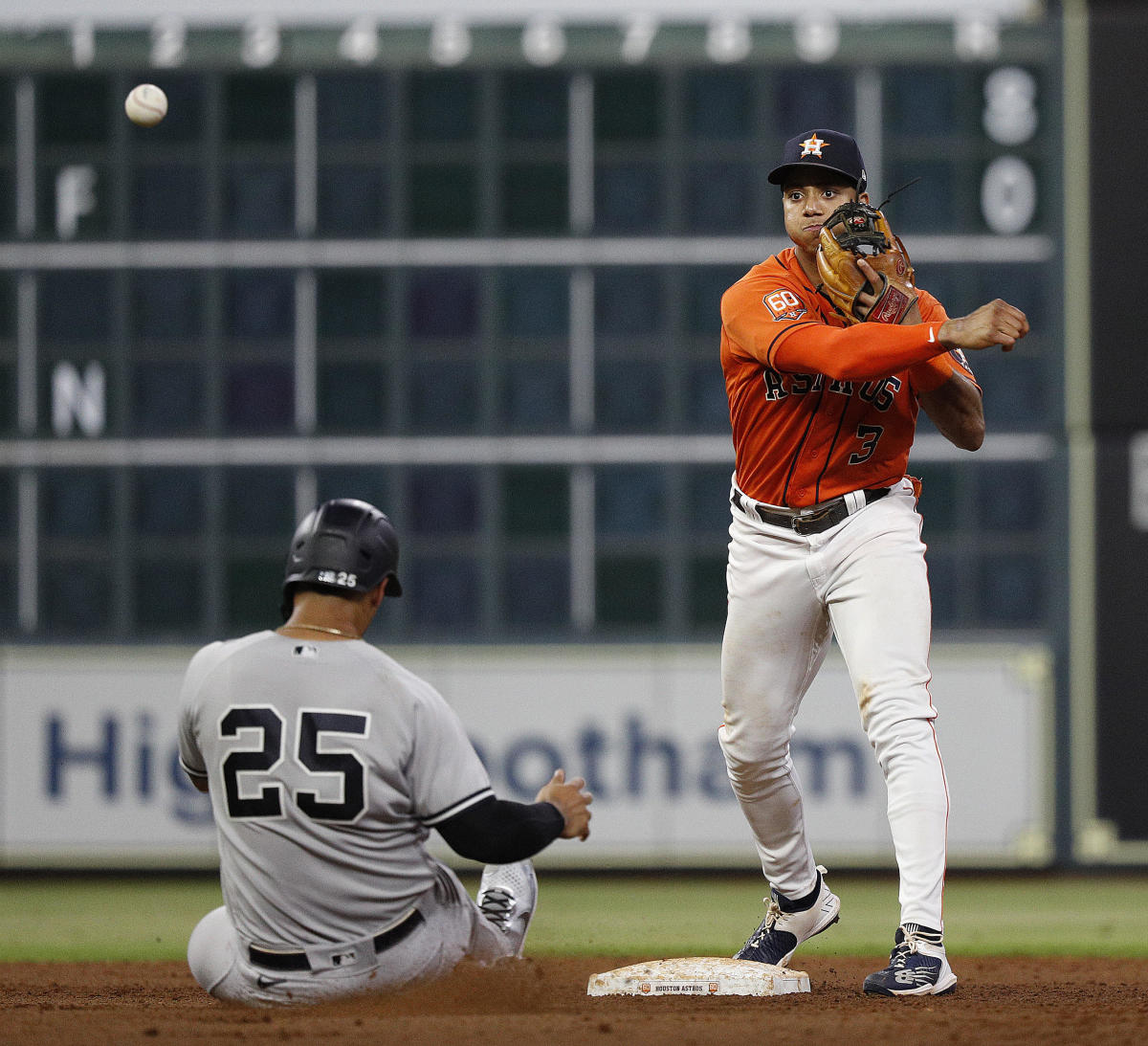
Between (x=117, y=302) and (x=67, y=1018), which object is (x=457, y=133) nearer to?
(x=117, y=302)

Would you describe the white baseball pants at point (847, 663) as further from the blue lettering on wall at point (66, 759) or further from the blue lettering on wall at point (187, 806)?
the blue lettering on wall at point (66, 759)

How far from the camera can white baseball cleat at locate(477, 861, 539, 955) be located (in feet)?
11.9

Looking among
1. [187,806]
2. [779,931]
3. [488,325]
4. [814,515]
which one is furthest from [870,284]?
[187,806]

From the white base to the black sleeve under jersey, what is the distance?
2.30 ft

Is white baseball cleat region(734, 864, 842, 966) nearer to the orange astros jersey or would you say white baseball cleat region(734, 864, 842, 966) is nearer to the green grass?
the orange astros jersey

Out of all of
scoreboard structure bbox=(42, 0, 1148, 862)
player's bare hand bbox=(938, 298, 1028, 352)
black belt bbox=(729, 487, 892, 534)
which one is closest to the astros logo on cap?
player's bare hand bbox=(938, 298, 1028, 352)

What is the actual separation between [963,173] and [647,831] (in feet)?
12.7

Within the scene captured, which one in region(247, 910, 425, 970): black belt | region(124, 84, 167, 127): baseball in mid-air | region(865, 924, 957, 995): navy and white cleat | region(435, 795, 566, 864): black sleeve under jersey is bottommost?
region(865, 924, 957, 995): navy and white cleat

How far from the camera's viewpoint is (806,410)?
13.2 feet

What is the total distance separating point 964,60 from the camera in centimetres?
967

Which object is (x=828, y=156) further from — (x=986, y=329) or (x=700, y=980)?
(x=700, y=980)

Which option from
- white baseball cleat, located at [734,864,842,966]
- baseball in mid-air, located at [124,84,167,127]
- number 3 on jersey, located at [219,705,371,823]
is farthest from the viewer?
baseball in mid-air, located at [124,84,167,127]

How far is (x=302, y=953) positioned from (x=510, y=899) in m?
0.53

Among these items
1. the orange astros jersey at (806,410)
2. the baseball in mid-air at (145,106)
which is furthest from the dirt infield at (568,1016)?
the baseball in mid-air at (145,106)
